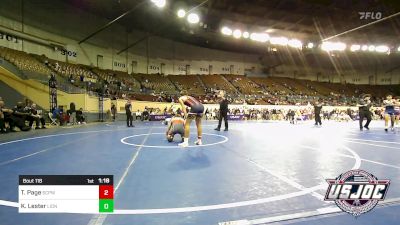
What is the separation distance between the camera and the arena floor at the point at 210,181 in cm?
296

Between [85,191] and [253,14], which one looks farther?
[253,14]

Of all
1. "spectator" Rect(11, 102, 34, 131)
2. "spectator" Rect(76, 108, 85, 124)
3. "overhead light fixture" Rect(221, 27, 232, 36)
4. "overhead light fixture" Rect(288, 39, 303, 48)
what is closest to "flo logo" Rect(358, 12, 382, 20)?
"overhead light fixture" Rect(288, 39, 303, 48)

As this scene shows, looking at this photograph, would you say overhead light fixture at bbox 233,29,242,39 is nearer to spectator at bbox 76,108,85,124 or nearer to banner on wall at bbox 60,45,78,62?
spectator at bbox 76,108,85,124

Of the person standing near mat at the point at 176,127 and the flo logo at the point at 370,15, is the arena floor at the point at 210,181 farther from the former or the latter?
the flo logo at the point at 370,15

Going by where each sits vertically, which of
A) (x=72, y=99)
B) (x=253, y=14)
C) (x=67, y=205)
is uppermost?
(x=253, y=14)

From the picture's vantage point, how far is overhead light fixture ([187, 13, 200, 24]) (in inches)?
832

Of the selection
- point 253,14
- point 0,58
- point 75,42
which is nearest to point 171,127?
point 0,58

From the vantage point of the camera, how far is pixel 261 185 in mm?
4137

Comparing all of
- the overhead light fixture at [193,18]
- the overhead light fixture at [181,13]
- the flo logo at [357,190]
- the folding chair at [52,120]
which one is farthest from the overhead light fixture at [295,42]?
the flo logo at [357,190]

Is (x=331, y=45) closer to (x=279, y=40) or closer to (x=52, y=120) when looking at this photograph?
(x=279, y=40)

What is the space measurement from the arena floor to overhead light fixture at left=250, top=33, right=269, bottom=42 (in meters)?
23.6

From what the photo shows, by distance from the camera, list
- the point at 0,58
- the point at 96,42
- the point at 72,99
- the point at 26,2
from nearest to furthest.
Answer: the point at 0,58 < the point at 72,99 < the point at 26,2 < the point at 96,42

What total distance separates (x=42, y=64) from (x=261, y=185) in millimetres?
24974

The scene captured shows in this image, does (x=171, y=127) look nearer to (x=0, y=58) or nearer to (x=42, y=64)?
(x=0, y=58)
